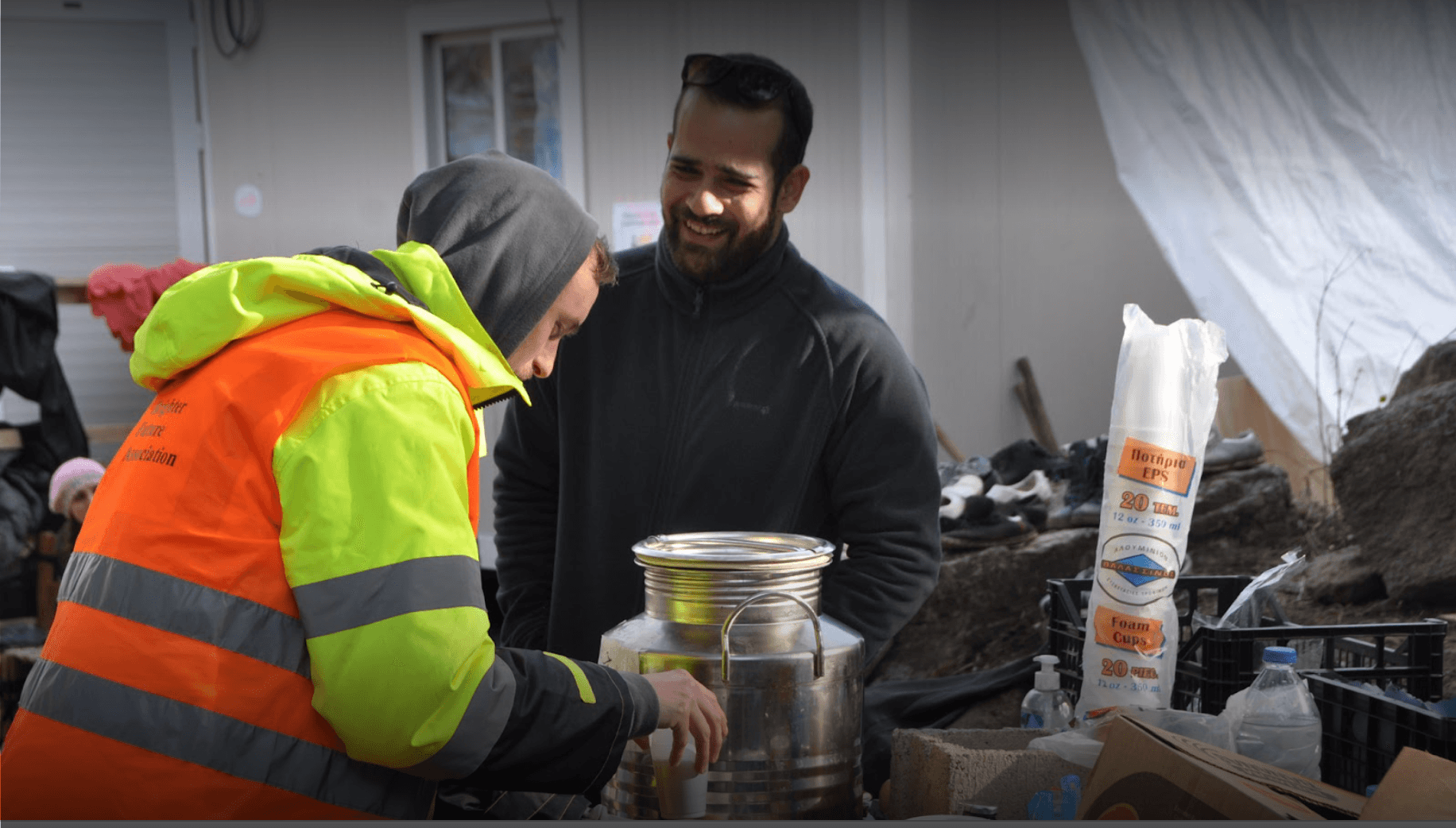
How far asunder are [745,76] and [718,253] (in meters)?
0.37

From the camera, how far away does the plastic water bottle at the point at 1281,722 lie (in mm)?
1682

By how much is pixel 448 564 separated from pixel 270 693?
25 centimetres

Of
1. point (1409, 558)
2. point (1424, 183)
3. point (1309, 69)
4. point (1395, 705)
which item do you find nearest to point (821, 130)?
point (1309, 69)

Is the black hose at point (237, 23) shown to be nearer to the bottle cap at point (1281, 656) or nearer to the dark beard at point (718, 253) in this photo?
the dark beard at point (718, 253)

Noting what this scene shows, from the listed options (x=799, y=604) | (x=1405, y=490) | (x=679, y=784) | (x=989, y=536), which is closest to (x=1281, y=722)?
(x=799, y=604)

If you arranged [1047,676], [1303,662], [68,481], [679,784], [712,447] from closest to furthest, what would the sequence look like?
1. [679,784]
2. [1047,676]
3. [1303,662]
4. [712,447]
5. [68,481]

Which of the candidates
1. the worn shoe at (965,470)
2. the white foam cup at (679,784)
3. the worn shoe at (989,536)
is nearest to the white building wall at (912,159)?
the worn shoe at (965,470)

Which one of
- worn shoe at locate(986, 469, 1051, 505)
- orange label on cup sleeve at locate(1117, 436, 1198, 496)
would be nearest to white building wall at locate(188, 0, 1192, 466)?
worn shoe at locate(986, 469, 1051, 505)

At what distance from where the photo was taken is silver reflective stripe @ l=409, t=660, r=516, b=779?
4.31ft

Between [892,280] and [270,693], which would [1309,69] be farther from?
[270,693]

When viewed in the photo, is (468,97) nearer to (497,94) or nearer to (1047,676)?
(497,94)

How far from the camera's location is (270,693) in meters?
1.30

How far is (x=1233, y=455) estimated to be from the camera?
4.68 m

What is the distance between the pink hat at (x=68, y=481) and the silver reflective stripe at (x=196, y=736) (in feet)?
14.5
